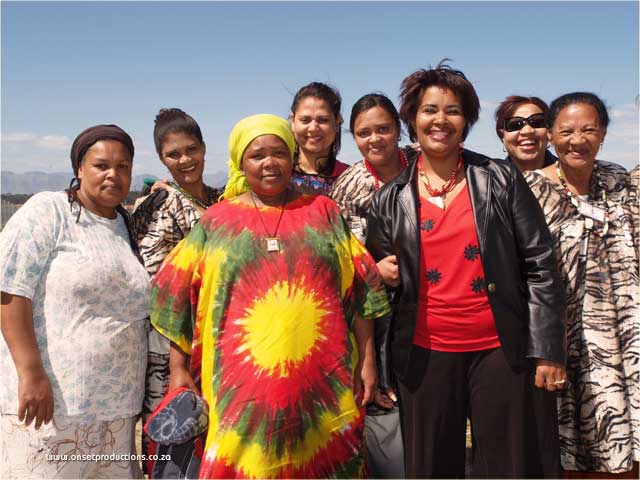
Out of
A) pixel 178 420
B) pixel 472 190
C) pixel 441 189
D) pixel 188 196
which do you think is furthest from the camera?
pixel 188 196

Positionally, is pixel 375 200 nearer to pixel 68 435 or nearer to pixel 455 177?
pixel 455 177

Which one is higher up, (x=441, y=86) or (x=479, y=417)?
(x=441, y=86)

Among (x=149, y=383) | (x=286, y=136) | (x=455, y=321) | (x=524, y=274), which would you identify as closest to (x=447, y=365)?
(x=455, y=321)

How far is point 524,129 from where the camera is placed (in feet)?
14.7

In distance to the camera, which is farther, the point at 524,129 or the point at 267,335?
the point at 524,129

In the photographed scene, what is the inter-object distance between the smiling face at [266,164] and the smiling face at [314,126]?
1.59m

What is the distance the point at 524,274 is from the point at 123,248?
228cm

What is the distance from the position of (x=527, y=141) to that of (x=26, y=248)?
142 inches

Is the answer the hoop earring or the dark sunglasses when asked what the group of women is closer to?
the hoop earring

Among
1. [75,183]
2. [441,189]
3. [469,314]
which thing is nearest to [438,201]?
[441,189]

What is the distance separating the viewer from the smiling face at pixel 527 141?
14.6 ft

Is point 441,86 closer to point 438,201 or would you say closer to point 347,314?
point 438,201

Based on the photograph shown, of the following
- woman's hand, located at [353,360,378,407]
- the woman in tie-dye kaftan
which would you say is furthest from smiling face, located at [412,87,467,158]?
woman's hand, located at [353,360,378,407]

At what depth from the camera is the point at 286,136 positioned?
2.98 metres
